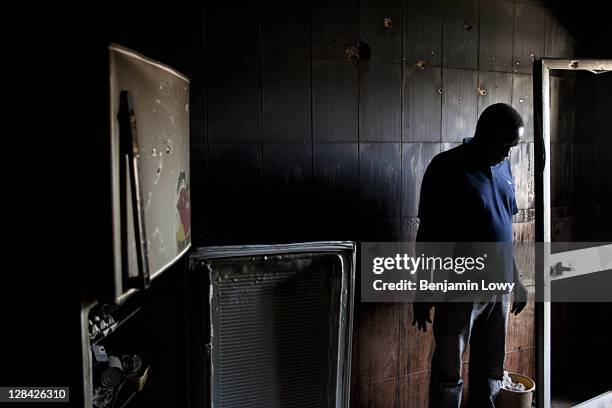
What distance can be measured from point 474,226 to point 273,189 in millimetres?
966

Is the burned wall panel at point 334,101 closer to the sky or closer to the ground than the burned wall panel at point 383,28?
closer to the ground

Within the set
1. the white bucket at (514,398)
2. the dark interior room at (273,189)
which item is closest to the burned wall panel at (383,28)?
the dark interior room at (273,189)

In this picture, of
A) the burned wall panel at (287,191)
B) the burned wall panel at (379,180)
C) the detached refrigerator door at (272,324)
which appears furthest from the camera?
the burned wall panel at (379,180)

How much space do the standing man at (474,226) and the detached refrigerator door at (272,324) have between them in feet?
1.69

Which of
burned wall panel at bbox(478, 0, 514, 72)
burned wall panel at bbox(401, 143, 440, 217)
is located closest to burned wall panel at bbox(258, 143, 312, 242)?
burned wall panel at bbox(401, 143, 440, 217)

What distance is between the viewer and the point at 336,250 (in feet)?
7.89

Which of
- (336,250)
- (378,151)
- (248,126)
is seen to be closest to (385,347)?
(336,250)

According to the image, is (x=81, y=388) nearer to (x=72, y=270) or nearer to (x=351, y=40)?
(x=72, y=270)

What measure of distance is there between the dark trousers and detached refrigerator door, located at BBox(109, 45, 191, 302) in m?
1.47

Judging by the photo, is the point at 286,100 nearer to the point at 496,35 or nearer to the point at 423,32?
the point at 423,32

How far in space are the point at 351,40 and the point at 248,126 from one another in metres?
0.69

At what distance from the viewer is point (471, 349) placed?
2799 mm

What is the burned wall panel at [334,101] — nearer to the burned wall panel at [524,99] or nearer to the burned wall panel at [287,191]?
the burned wall panel at [287,191]

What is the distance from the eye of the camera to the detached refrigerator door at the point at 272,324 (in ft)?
7.27
